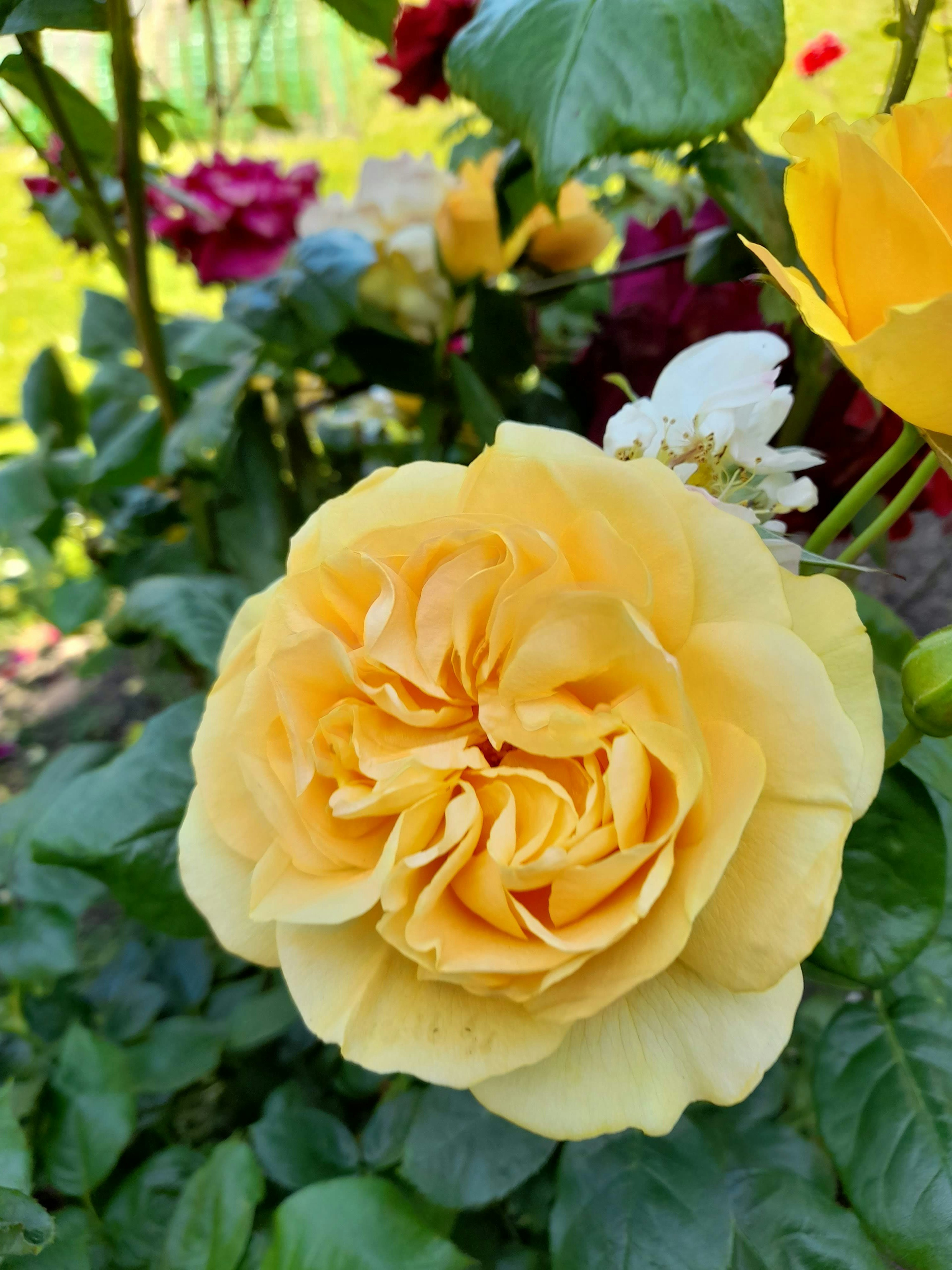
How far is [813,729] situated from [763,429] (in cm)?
12

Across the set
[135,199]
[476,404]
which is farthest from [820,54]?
[135,199]

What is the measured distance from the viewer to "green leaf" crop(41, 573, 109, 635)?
781mm

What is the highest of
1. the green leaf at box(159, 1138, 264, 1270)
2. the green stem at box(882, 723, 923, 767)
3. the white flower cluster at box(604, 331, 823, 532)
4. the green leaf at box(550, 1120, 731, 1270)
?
the white flower cluster at box(604, 331, 823, 532)

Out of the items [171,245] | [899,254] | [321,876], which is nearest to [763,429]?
[899,254]

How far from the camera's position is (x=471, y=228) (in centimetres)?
49

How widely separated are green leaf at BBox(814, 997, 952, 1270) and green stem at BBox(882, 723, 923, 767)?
16 centimetres

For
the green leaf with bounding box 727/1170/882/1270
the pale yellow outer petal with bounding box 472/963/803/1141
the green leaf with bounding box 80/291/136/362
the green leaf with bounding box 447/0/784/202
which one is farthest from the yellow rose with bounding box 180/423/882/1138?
the green leaf with bounding box 80/291/136/362

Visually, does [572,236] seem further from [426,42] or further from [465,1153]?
[465,1153]

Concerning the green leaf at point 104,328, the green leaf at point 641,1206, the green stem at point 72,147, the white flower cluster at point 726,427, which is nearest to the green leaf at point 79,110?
the green stem at point 72,147

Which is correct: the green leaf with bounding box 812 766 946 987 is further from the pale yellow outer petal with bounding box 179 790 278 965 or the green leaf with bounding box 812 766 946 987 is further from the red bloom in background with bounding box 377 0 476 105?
the red bloom in background with bounding box 377 0 476 105

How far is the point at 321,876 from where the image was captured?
25 cm

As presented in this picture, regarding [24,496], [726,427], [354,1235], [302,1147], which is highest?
[726,427]

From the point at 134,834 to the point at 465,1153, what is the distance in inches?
8.2

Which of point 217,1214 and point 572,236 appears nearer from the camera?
point 217,1214
